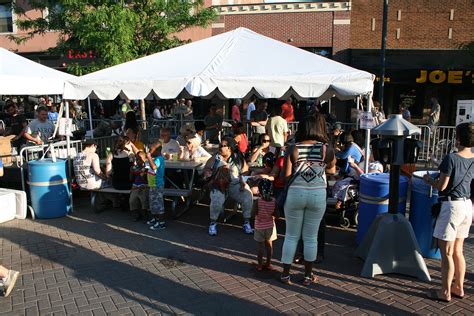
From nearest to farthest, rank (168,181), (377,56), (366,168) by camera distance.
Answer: (366,168) → (168,181) → (377,56)

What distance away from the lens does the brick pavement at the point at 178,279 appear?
4.31 metres

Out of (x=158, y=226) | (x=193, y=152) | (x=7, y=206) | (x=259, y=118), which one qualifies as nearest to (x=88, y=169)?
(x=7, y=206)

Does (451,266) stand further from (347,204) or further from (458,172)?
(347,204)

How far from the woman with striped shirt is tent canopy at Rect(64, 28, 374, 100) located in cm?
192

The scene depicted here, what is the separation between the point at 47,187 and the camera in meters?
7.20

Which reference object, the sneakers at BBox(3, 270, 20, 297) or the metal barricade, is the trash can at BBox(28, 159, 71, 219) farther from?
the metal barricade

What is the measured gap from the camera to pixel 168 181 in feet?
27.2

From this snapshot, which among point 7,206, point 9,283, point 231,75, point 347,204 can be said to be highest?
point 231,75

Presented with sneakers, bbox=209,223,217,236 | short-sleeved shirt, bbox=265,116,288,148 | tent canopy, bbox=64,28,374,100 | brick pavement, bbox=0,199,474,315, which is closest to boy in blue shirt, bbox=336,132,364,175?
tent canopy, bbox=64,28,374,100

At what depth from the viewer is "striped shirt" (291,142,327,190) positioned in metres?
4.36

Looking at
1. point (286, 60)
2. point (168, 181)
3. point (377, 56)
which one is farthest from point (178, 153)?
point (377, 56)

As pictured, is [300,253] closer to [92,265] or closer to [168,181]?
[92,265]

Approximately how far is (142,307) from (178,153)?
403cm

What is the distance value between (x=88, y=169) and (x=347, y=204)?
4.36 m
